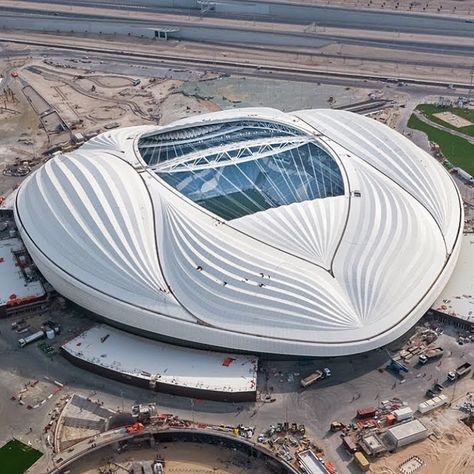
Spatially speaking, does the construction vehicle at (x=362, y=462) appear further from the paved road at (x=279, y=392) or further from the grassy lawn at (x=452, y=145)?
the grassy lawn at (x=452, y=145)

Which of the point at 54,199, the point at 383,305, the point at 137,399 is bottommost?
the point at 137,399

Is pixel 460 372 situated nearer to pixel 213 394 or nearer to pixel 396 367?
pixel 396 367

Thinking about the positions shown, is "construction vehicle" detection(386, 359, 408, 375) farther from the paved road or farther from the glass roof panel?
the glass roof panel

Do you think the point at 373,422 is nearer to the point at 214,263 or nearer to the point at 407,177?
the point at 214,263

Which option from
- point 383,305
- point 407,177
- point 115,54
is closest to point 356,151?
point 407,177

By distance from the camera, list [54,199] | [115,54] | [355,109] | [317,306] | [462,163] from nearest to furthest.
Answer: [317,306] → [54,199] → [462,163] → [355,109] → [115,54]

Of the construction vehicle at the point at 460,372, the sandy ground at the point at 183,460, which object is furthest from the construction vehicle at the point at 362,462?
the construction vehicle at the point at 460,372

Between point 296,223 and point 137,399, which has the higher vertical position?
point 296,223
